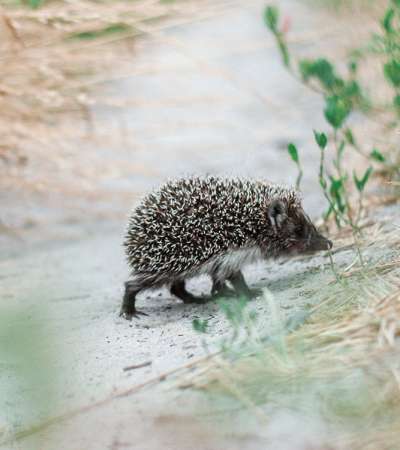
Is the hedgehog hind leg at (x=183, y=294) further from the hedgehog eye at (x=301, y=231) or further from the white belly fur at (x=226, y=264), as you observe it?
the hedgehog eye at (x=301, y=231)

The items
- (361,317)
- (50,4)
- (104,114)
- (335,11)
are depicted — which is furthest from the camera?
(335,11)

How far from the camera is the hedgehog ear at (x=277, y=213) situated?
5.55 meters

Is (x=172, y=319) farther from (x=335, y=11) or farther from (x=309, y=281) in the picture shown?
(x=335, y=11)

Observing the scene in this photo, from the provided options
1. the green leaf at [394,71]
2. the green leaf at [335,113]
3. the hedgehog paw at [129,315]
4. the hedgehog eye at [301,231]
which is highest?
the green leaf at [394,71]

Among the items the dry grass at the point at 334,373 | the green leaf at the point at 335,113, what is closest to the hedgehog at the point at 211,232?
the green leaf at the point at 335,113

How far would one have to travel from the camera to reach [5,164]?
8.34 m

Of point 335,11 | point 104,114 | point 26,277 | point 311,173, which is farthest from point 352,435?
point 335,11

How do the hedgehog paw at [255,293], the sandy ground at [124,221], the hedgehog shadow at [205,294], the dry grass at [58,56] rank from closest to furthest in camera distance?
the sandy ground at [124,221] → the hedgehog shadow at [205,294] → the hedgehog paw at [255,293] → the dry grass at [58,56]

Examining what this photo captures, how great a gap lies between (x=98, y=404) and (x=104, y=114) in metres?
6.46

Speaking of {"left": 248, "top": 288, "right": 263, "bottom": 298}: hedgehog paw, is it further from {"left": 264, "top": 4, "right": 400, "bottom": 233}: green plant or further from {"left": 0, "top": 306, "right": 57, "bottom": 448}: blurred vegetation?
{"left": 0, "top": 306, "right": 57, "bottom": 448}: blurred vegetation

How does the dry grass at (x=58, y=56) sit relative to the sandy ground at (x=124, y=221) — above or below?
above

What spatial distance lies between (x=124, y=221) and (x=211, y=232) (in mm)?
3376

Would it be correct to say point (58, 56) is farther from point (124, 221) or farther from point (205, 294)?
point (205, 294)

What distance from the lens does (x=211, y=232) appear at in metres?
5.31
